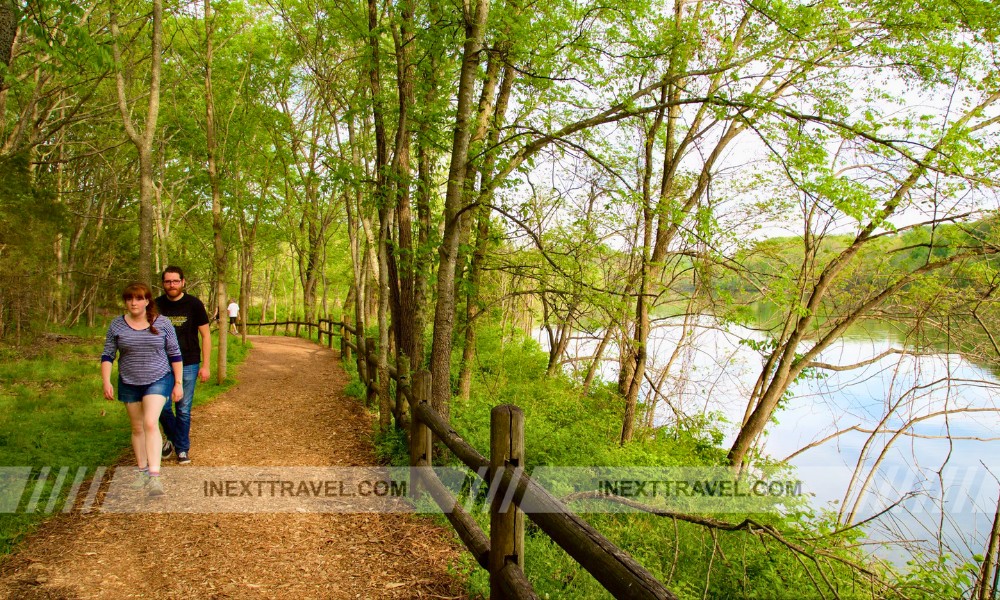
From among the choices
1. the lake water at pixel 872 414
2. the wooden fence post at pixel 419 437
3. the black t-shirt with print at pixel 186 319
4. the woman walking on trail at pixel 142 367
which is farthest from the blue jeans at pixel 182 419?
the lake water at pixel 872 414

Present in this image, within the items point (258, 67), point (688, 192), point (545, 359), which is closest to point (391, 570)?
point (688, 192)

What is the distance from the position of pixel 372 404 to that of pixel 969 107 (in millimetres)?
9949

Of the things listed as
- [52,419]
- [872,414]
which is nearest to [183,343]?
[52,419]

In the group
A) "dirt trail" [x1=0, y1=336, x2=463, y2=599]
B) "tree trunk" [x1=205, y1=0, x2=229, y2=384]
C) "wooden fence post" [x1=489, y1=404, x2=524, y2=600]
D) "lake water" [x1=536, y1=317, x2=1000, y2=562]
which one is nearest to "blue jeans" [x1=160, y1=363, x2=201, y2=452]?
"dirt trail" [x1=0, y1=336, x2=463, y2=599]

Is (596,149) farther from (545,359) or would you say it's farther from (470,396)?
(545,359)

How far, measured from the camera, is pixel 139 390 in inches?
167

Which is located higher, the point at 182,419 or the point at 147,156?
the point at 147,156

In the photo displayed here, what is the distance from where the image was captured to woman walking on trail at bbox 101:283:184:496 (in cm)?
418

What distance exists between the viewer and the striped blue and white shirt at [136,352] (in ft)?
13.7

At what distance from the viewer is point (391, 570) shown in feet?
11.8

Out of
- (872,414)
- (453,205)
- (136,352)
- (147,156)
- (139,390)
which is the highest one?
(147,156)

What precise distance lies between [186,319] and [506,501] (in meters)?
4.03

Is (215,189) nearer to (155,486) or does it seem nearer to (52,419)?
(52,419)

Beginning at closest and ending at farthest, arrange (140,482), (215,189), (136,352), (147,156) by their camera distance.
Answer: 1. (136,352)
2. (140,482)
3. (147,156)
4. (215,189)
